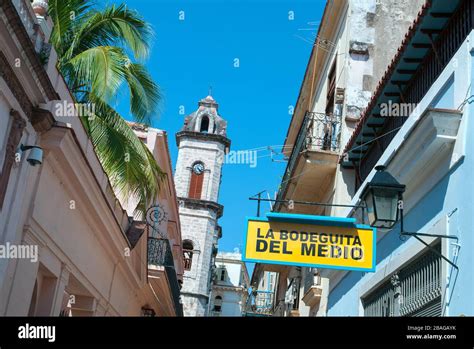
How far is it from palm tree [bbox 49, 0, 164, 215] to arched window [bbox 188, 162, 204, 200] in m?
39.6

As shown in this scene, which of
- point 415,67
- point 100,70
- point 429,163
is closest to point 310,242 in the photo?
point 429,163

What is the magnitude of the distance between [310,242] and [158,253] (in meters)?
11.1

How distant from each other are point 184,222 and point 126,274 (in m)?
35.4

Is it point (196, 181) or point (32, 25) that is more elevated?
point (196, 181)

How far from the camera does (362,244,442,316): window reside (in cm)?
756

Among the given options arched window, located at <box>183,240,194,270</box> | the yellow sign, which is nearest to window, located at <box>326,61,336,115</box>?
the yellow sign

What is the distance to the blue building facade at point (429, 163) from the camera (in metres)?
6.88

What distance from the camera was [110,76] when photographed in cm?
1084

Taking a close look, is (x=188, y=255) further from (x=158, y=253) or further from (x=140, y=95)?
(x=140, y=95)

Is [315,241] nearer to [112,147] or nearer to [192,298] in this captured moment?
[112,147]

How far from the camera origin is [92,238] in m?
12.2

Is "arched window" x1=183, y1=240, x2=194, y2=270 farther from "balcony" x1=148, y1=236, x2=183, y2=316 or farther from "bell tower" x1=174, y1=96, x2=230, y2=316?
"balcony" x1=148, y1=236, x2=183, y2=316

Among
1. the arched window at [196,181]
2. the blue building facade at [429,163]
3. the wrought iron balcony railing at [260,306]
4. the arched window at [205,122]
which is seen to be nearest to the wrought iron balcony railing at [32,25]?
the blue building facade at [429,163]

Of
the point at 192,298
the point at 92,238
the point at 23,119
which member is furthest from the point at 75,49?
the point at 192,298
